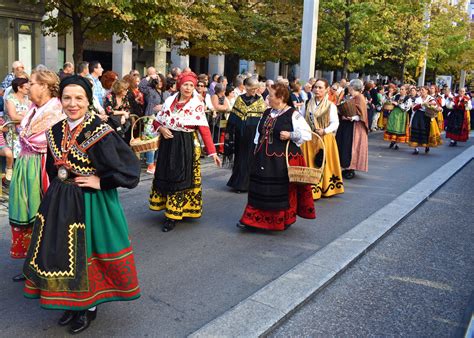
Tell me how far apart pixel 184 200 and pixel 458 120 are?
13.7m

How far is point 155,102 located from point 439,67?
30.7 meters

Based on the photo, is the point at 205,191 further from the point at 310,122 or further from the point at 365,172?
the point at 365,172

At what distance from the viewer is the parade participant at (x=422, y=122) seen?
1445cm

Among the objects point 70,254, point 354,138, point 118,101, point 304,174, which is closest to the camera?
point 70,254

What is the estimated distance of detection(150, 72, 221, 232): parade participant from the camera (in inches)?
242

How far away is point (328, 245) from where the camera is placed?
19.3ft

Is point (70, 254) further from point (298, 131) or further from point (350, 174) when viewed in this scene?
point (350, 174)

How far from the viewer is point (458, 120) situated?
1742 centimetres

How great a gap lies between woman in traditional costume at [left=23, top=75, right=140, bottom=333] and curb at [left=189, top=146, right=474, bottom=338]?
0.78 meters

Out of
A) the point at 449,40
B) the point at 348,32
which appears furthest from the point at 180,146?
the point at 449,40

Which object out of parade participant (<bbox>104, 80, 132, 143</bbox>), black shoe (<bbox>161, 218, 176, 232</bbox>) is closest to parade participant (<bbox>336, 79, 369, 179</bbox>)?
parade participant (<bbox>104, 80, 132, 143</bbox>)

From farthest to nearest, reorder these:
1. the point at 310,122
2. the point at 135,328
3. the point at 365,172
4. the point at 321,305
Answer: the point at 365,172 → the point at 310,122 → the point at 321,305 → the point at 135,328

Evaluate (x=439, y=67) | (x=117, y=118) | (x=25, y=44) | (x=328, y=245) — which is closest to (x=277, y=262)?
(x=328, y=245)

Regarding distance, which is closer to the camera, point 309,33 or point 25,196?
point 25,196
